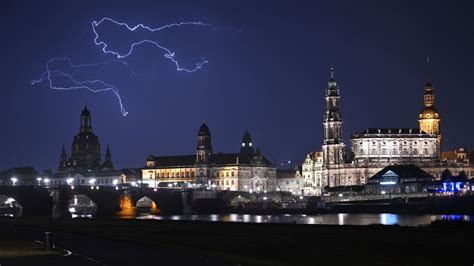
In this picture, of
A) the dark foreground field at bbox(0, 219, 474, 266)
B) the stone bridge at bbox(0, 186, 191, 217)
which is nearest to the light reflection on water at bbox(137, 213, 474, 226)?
the stone bridge at bbox(0, 186, 191, 217)

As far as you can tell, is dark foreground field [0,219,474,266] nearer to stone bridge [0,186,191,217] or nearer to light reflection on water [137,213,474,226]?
light reflection on water [137,213,474,226]

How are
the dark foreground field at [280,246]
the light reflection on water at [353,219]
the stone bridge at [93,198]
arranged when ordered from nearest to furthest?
1. the dark foreground field at [280,246]
2. the light reflection on water at [353,219]
3. the stone bridge at [93,198]

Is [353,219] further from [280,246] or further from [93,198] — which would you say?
[280,246]

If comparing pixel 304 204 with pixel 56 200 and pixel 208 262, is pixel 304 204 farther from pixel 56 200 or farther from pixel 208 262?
pixel 208 262

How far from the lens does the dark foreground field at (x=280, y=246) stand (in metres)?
49.3

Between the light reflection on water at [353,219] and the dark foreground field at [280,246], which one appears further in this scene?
the light reflection on water at [353,219]

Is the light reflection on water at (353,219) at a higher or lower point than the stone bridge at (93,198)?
lower

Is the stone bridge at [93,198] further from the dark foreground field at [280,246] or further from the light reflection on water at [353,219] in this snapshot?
the dark foreground field at [280,246]

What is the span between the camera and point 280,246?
198 ft

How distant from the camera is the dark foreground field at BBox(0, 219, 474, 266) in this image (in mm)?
49344

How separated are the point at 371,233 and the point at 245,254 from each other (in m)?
20.7

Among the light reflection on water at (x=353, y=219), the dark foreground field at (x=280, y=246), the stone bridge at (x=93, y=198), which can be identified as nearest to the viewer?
the dark foreground field at (x=280, y=246)

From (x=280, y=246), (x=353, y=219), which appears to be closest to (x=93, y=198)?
(x=353, y=219)

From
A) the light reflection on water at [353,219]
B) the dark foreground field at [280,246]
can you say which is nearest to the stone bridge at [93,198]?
the light reflection on water at [353,219]
